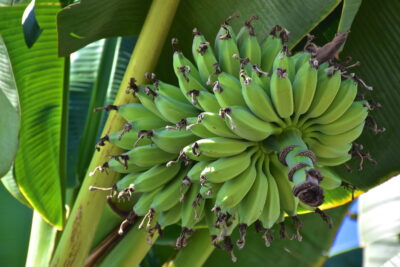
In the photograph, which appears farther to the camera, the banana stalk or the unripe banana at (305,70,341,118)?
the banana stalk

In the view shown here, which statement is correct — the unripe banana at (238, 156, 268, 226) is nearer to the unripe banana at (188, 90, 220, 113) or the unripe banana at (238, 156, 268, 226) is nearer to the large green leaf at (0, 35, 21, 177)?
the unripe banana at (188, 90, 220, 113)

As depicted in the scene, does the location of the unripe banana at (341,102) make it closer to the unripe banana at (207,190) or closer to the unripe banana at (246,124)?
the unripe banana at (246,124)

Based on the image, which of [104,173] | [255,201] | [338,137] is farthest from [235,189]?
[104,173]

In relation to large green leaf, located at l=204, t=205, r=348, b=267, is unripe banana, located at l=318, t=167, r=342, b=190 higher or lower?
higher

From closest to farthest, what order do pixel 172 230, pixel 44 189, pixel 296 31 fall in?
1. pixel 296 31
2. pixel 44 189
3. pixel 172 230

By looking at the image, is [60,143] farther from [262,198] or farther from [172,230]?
[262,198]

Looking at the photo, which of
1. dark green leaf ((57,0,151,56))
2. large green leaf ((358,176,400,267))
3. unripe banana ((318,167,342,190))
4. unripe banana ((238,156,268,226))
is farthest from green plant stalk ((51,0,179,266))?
large green leaf ((358,176,400,267))

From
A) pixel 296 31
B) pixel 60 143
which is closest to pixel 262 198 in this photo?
pixel 296 31
